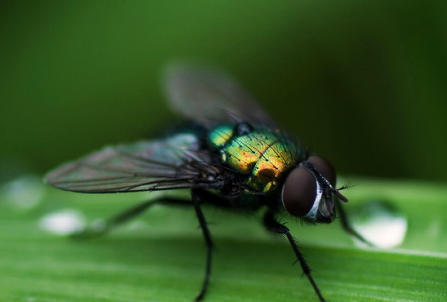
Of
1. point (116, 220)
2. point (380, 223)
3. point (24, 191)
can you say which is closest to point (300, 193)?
point (380, 223)

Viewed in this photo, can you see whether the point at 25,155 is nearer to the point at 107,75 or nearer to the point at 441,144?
the point at 107,75

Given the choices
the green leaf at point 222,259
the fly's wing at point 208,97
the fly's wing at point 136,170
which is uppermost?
the fly's wing at point 208,97

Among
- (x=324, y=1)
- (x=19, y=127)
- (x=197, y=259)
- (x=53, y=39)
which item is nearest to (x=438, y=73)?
(x=324, y=1)

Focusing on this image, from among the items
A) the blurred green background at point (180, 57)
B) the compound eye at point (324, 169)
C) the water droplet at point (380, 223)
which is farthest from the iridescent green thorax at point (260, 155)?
the blurred green background at point (180, 57)

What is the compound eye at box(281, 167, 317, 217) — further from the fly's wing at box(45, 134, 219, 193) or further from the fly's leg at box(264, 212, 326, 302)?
the fly's wing at box(45, 134, 219, 193)

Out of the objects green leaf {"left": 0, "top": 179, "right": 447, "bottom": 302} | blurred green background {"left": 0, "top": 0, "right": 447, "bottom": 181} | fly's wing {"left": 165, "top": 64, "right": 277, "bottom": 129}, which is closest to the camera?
green leaf {"left": 0, "top": 179, "right": 447, "bottom": 302}

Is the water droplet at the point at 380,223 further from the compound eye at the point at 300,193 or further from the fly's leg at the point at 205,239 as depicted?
the fly's leg at the point at 205,239

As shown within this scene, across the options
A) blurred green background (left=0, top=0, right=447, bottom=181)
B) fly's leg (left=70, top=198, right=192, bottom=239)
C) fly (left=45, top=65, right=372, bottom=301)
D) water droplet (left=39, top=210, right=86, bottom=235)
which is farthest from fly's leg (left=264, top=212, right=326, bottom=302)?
blurred green background (left=0, top=0, right=447, bottom=181)

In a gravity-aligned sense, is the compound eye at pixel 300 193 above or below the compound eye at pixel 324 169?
below
